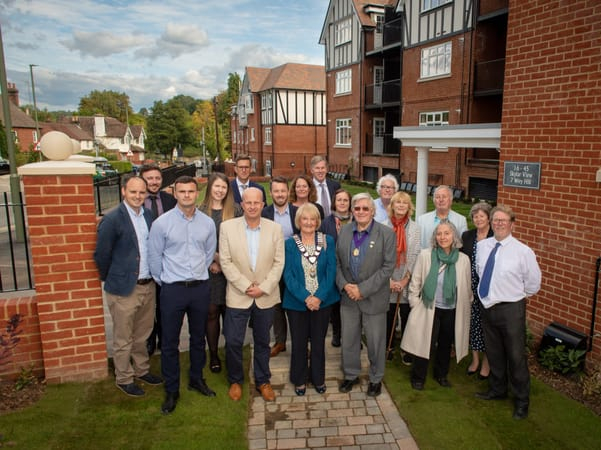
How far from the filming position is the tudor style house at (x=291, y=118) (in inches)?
1485

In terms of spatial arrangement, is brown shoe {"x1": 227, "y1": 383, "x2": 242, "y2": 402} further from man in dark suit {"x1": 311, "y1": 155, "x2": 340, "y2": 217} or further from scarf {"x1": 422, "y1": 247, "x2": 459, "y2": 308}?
man in dark suit {"x1": 311, "y1": 155, "x2": 340, "y2": 217}

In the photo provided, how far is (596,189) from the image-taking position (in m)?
4.41

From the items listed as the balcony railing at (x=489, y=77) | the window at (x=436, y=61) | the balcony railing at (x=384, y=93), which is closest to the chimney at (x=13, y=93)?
the balcony railing at (x=384, y=93)

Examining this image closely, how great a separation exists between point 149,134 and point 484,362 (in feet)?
236

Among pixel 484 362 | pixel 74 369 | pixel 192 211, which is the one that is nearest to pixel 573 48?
pixel 484 362

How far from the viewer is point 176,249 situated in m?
3.83

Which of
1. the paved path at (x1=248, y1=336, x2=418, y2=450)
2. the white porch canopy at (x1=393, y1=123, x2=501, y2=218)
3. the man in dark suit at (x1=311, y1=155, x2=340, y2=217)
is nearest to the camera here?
the paved path at (x1=248, y1=336, x2=418, y2=450)

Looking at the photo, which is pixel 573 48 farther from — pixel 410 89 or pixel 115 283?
pixel 410 89

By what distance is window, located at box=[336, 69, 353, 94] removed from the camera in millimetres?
27516

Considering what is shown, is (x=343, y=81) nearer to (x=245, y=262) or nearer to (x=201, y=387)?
(x=245, y=262)

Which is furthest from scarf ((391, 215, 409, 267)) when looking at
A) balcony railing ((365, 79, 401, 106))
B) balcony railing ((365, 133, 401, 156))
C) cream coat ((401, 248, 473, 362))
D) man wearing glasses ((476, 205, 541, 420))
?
balcony railing ((365, 133, 401, 156))

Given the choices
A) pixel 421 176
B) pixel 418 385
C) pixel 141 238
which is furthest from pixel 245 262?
pixel 421 176

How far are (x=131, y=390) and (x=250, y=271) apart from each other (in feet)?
5.29

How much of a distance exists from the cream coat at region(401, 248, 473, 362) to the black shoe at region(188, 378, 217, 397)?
195 cm
